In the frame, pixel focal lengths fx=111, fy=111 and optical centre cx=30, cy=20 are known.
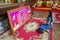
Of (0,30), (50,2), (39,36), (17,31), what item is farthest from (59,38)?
(50,2)

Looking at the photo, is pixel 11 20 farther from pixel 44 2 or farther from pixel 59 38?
pixel 44 2

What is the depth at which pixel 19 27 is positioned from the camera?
1087 millimetres

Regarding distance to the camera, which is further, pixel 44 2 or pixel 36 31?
pixel 44 2

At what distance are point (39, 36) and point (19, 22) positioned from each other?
0.29m

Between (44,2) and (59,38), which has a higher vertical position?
(44,2)

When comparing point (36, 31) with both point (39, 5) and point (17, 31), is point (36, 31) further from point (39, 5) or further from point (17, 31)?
point (39, 5)

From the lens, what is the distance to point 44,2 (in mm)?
2115

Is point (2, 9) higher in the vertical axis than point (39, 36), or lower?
higher

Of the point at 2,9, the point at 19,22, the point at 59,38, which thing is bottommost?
the point at 59,38

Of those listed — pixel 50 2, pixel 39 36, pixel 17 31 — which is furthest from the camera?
pixel 50 2

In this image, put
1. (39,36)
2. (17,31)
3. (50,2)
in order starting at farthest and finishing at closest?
(50,2) < (17,31) < (39,36)

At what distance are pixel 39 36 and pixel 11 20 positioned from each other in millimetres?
272

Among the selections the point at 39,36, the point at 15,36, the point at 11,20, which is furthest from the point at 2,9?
the point at 39,36

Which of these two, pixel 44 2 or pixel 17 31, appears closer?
pixel 17 31
